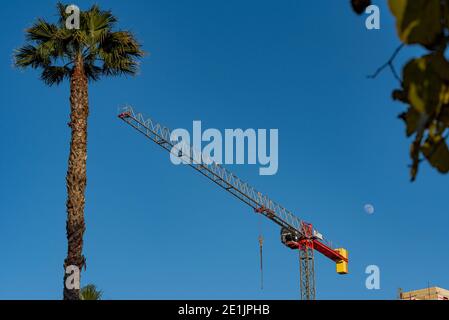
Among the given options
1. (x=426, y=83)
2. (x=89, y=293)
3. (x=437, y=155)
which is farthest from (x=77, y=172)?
(x=426, y=83)

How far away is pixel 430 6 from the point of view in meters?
1.20

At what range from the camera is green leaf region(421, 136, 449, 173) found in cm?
132

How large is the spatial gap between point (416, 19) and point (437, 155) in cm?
29

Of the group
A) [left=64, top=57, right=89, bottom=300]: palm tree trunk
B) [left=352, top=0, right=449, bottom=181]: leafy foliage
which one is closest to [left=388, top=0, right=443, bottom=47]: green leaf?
[left=352, top=0, right=449, bottom=181]: leafy foliage

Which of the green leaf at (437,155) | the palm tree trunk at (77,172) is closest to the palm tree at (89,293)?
the palm tree trunk at (77,172)

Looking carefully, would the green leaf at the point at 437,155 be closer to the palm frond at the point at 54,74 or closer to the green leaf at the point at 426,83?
the green leaf at the point at 426,83

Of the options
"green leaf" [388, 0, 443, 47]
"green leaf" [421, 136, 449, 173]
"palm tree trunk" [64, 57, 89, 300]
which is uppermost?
"palm tree trunk" [64, 57, 89, 300]

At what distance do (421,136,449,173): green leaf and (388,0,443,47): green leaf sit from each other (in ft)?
0.70

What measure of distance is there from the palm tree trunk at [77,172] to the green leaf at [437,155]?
14.9 metres

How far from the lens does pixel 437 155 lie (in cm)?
132

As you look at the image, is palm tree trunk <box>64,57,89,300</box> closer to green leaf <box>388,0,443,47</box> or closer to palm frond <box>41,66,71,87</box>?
palm frond <box>41,66,71,87</box>
